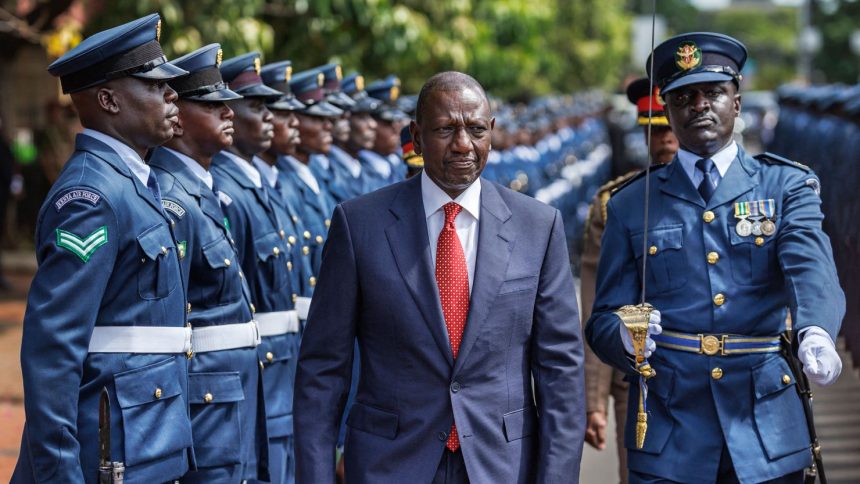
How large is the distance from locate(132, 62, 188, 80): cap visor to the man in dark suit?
87 cm

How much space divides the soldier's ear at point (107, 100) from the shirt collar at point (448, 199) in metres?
1.07

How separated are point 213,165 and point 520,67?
13.8 meters

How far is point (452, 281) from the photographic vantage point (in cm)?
407

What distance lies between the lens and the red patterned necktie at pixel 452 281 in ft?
13.3

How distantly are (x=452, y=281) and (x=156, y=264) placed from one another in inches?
38.5

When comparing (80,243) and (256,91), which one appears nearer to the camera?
(80,243)

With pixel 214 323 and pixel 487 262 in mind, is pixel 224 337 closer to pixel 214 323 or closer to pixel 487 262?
pixel 214 323

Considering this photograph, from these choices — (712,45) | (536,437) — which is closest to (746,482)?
(536,437)

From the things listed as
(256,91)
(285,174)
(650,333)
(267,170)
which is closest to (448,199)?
(650,333)

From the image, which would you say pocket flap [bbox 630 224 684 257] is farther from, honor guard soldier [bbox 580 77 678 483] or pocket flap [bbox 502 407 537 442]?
honor guard soldier [bbox 580 77 678 483]

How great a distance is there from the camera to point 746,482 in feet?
14.9

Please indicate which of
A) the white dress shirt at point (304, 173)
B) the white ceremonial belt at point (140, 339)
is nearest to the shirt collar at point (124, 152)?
the white ceremonial belt at point (140, 339)

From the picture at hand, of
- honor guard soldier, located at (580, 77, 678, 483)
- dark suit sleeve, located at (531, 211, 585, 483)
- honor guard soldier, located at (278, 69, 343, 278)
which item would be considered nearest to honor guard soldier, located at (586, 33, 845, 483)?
dark suit sleeve, located at (531, 211, 585, 483)

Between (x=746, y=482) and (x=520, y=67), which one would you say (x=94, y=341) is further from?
(x=520, y=67)
